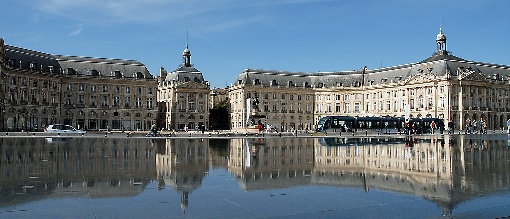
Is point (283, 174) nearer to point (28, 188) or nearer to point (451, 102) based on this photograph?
point (28, 188)

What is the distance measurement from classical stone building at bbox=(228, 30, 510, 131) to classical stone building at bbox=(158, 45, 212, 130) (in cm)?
1100

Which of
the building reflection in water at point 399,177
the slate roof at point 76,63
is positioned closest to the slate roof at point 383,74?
the slate roof at point 76,63

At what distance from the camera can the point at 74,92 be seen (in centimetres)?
10062

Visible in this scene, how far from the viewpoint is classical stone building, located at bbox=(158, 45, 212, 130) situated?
385ft

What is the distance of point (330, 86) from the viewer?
432 feet

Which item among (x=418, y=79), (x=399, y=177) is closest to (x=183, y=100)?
(x=418, y=79)

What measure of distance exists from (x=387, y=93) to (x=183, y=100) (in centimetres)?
5446

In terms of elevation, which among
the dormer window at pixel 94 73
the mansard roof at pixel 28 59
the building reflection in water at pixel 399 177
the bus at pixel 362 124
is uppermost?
the mansard roof at pixel 28 59

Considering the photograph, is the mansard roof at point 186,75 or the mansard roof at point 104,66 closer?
the mansard roof at point 104,66

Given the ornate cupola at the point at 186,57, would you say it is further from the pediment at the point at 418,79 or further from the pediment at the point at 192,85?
the pediment at the point at 418,79

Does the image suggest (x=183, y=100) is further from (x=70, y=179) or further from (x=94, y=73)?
(x=70, y=179)

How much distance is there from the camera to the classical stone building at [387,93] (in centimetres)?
10864

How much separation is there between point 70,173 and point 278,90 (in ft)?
378

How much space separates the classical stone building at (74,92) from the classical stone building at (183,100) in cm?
776
